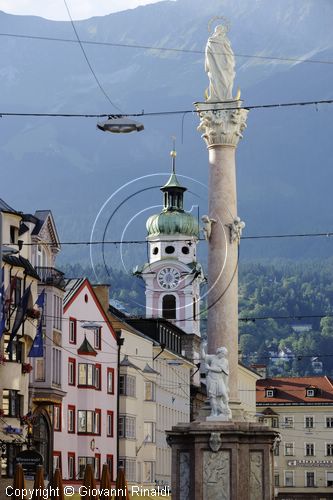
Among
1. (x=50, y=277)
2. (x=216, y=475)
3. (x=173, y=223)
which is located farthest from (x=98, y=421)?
(x=173, y=223)

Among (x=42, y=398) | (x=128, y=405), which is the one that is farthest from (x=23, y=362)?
(x=128, y=405)

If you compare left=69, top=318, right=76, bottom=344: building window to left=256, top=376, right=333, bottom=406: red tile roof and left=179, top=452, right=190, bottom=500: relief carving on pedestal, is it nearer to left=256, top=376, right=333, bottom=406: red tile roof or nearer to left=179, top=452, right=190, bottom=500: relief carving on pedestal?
left=179, top=452, right=190, bottom=500: relief carving on pedestal

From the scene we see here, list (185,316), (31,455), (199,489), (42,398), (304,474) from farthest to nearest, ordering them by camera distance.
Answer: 1. (304,474)
2. (185,316)
3. (42,398)
4. (31,455)
5. (199,489)

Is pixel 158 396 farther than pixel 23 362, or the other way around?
pixel 158 396

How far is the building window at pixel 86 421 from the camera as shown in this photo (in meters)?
104

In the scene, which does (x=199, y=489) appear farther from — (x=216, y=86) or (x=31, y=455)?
(x=216, y=86)

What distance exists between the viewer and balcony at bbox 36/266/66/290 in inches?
3671

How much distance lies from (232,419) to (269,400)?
14027 centimetres

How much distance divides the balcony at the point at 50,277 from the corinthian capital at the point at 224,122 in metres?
33.9

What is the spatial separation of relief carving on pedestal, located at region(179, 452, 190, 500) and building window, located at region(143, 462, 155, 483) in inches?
2481

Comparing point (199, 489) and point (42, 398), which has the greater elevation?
point (42, 398)

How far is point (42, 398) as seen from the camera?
3617 inches

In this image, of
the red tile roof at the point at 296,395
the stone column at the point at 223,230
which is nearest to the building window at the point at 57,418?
the stone column at the point at 223,230

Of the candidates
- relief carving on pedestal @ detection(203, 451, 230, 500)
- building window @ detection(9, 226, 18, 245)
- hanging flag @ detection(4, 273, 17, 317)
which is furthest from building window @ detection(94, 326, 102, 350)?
relief carving on pedestal @ detection(203, 451, 230, 500)
